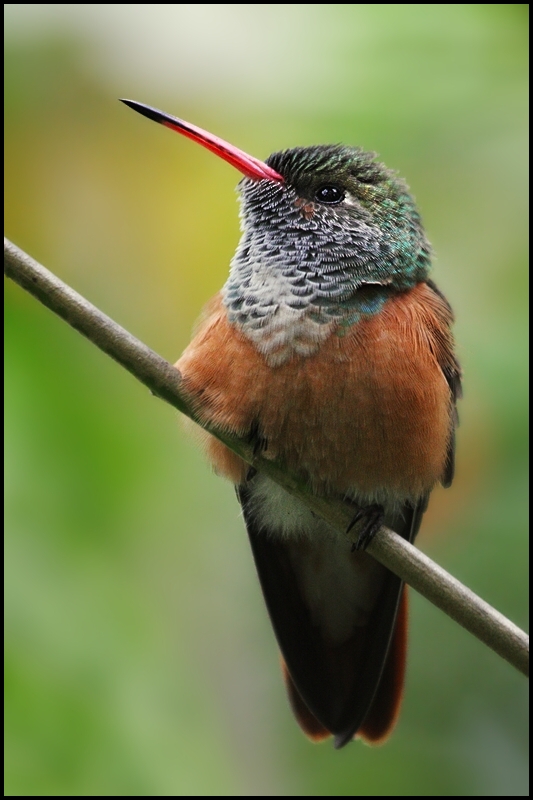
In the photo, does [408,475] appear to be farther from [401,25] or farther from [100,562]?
[401,25]

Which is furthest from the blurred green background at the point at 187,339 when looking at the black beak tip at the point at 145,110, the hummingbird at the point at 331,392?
the black beak tip at the point at 145,110

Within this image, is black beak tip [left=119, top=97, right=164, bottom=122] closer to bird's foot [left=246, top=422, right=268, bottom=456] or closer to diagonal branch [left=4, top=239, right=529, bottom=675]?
diagonal branch [left=4, top=239, right=529, bottom=675]

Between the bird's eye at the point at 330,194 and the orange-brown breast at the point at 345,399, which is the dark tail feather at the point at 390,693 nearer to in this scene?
the orange-brown breast at the point at 345,399

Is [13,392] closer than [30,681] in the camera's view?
No

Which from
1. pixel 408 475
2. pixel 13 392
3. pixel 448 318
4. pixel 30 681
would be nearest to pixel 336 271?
pixel 448 318

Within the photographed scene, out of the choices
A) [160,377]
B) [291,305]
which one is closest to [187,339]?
[291,305]
